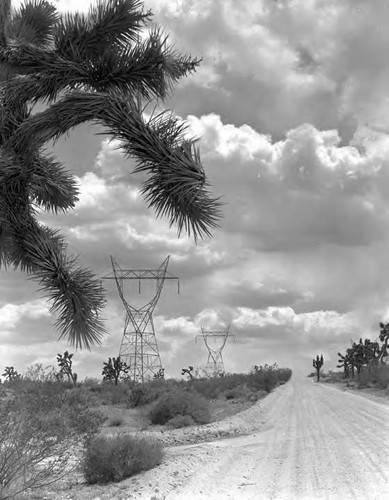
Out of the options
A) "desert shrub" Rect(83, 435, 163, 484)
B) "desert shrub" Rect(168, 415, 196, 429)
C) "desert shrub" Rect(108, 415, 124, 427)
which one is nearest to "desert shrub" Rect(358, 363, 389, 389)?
"desert shrub" Rect(168, 415, 196, 429)

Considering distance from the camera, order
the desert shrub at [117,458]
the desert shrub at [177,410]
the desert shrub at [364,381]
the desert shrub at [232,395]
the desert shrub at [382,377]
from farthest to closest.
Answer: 1. the desert shrub at [364,381]
2. the desert shrub at [382,377]
3. the desert shrub at [232,395]
4. the desert shrub at [177,410]
5. the desert shrub at [117,458]

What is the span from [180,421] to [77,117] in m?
14.4

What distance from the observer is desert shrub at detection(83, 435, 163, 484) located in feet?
36.6

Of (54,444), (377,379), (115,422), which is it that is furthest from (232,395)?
(54,444)

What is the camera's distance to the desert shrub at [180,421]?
21.3 m

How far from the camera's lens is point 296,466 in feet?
39.2

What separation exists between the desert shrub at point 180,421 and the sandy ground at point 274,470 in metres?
2.70

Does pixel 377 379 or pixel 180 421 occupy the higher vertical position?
pixel 377 379

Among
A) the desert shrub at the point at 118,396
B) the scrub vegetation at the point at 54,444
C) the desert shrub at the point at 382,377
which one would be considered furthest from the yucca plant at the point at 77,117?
the desert shrub at the point at 382,377

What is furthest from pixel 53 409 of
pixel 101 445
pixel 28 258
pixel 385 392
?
pixel 385 392

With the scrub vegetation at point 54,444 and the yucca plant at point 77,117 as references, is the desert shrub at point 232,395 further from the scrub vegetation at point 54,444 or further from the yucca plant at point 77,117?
the yucca plant at point 77,117

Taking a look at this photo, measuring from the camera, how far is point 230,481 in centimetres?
1067

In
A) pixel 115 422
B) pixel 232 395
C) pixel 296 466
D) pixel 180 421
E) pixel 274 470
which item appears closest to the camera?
pixel 274 470

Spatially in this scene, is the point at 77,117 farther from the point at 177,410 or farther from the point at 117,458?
the point at 177,410
